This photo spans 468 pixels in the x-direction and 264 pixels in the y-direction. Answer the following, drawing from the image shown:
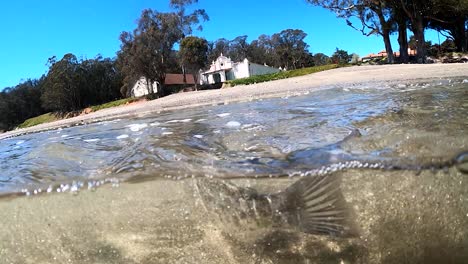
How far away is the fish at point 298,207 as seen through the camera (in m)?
2.26

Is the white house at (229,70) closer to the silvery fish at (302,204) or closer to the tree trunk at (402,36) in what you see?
the tree trunk at (402,36)

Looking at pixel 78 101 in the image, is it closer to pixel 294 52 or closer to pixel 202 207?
pixel 294 52

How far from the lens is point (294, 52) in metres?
85.9

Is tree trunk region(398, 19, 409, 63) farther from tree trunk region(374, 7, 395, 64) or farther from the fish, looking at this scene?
the fish

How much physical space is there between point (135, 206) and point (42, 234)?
25.7 inches

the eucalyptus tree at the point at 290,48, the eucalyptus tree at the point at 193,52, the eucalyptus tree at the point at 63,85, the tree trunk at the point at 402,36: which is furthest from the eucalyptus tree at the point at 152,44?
the eucalyptus tree at the point at 290,48

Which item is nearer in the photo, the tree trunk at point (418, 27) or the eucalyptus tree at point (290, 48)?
the tree trunk at point (418, 27)

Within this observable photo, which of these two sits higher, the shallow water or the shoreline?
the shoreline

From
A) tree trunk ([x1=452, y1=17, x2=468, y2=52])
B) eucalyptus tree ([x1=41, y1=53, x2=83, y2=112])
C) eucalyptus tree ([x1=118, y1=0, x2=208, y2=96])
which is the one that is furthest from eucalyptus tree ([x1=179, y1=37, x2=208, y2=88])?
tree trunk ([x1=452, y1=17, x2=468, y2=52])

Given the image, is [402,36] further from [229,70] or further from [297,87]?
[229,70]

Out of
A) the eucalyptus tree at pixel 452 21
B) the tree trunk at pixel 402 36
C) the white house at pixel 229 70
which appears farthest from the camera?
the white house at pixel 229 70

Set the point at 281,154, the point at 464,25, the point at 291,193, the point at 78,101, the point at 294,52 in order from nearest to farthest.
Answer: the point at 291,193 → the point at 281,154 → the point at 464,25 → the point at 78,101 → the point at 294,52

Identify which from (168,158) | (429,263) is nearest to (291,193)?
(429,263)

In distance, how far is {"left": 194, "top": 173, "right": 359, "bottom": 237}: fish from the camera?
7.43ft
